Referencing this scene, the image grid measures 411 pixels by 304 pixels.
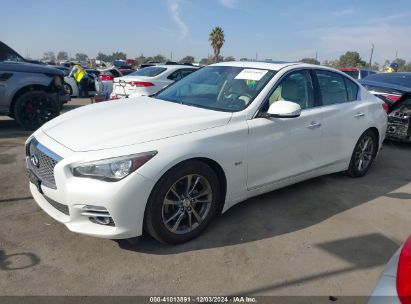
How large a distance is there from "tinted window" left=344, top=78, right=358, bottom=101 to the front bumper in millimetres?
3329

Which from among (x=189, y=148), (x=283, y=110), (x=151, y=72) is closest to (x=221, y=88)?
(x=283, y=110)

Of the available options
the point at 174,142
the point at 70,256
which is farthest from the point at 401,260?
the point at 70,256

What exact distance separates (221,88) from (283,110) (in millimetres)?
840

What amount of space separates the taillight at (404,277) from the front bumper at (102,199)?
1836mm

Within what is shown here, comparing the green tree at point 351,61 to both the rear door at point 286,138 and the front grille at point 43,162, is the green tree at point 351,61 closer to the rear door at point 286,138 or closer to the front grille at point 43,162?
the rear door at point 286,138

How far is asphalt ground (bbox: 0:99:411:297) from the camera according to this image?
110 inches

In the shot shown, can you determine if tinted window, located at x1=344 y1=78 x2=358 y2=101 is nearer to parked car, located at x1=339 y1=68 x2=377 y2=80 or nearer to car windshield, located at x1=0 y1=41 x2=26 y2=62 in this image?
car windshield, located at x1=0 y1=41 x2=26 y2=62

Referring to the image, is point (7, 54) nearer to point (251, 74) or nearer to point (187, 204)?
point (251, 74)

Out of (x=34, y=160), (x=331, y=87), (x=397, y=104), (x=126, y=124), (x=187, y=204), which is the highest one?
(x=331, y=87)

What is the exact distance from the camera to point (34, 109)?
7777mm

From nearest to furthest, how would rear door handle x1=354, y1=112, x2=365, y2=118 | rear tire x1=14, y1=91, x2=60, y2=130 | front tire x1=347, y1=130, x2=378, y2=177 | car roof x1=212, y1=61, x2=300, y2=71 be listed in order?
car roof x1=212, y1=61, x2=300, y2=71 < rear door handle x1=354, y1=112, x2=365, y2=118 < front tire x1=347, y1=130, x2=378, y2=177 < rear tire x1=14, y1=91, x2=60, y2=130

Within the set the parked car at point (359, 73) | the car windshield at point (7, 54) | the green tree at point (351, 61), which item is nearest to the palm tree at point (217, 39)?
the green tree at point (351, 61)

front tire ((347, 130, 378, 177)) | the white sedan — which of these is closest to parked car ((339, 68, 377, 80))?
front tire ((347, 130, 378, 177))

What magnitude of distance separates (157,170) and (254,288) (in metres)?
1.17
